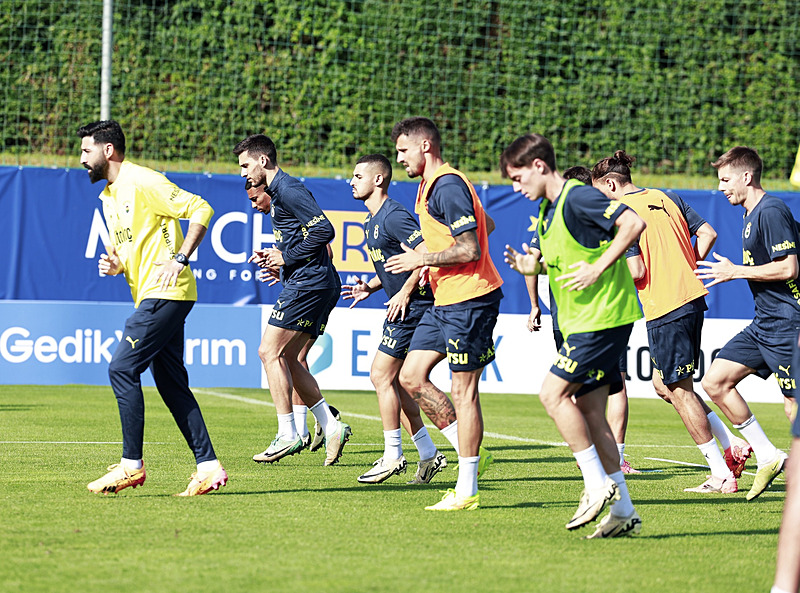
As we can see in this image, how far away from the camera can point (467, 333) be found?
693 cm

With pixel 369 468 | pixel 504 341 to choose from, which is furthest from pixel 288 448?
pixel 504 341

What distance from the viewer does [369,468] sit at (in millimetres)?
8969

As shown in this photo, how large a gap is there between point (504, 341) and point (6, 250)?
6.99m

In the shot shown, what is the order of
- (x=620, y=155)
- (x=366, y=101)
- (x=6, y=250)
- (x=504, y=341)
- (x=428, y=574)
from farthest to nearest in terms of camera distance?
1. (x=366, y=101)
2. (x=6, y=250)
3. (x=504, y=341)
4. (x=620, y=155)
5. (x=428, y=574)

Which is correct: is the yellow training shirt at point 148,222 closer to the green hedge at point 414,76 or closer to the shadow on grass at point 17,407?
the shadow on grass at point 17,407

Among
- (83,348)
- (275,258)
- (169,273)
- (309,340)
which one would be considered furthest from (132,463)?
(83,348)

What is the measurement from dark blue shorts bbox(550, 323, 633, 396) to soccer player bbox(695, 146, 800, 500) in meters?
1.74

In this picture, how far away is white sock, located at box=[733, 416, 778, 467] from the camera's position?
8078mm

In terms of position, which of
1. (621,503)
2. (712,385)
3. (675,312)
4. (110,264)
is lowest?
(621,503)

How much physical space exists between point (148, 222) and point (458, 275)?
1893mm

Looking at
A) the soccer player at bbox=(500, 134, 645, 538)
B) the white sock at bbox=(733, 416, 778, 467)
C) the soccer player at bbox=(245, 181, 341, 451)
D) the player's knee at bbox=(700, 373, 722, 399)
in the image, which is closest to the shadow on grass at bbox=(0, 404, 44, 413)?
the soccer player at bbox=(245, 181, 341, 451)

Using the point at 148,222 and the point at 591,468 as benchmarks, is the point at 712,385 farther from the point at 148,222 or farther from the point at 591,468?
the point at 148,222

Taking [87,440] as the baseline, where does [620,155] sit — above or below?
above

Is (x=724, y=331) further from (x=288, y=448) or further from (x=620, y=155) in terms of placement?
(x=288, y=448)
